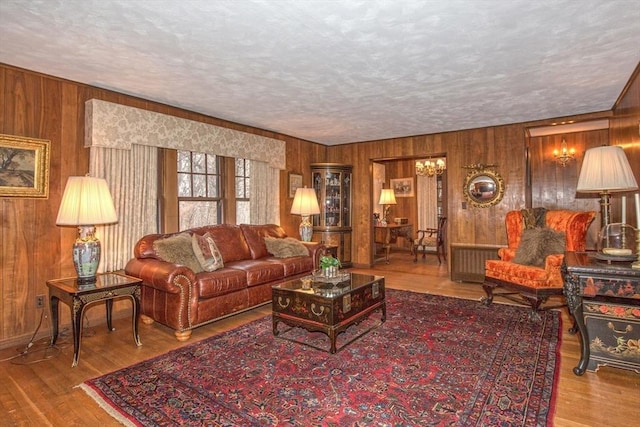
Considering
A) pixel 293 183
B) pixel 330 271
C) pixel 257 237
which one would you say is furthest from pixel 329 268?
pixel 293 183

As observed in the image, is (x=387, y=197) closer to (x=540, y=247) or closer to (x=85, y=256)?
(x=540, y=247)

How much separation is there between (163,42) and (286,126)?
115 inches

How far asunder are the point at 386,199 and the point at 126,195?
646 cm

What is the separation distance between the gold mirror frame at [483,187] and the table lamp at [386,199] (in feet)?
10.9

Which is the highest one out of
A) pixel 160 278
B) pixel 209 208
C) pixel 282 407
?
pixel 209 208

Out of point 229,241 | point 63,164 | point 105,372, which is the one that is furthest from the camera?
point 229,241

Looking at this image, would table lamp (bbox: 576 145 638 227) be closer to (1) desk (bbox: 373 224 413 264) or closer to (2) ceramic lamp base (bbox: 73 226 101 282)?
(2) ceramic lamp base (bbox: 73 226 101 282)

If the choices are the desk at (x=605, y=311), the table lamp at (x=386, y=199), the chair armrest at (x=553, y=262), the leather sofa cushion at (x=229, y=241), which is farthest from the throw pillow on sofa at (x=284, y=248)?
the table lamp at (x=386, y=199)

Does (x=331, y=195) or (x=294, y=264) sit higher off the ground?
(x=331, y=195)

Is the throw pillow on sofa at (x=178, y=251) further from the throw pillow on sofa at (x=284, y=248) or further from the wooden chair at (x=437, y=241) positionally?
the wooden chair at (x=437, y=241)

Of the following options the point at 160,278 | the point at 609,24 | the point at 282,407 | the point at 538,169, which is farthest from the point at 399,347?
the point at 538,169

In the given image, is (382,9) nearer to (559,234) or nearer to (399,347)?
(399,347)

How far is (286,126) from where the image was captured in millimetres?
5516

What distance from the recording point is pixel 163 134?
13.7 feet
